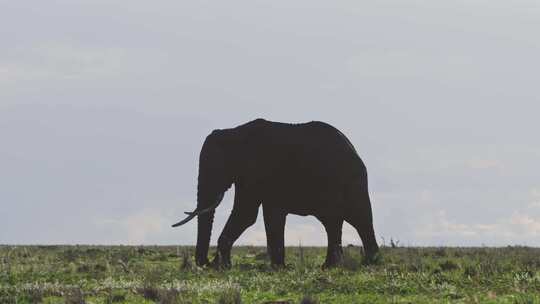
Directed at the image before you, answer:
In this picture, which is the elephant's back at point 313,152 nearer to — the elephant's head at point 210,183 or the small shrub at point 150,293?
the elephant's head at point 210,183

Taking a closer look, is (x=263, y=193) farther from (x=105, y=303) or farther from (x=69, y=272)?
(x=105, y=303)

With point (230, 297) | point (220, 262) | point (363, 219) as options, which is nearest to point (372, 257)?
point (363, 219)

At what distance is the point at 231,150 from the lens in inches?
1109

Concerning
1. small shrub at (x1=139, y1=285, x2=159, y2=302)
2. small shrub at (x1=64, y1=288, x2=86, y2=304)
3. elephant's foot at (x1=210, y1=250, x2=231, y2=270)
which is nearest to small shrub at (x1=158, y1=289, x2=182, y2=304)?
small shrub at (x1=139, y1=285, x2=159, y2=302)

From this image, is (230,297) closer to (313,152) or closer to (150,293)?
(150,293)

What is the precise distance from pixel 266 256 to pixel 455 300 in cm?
1720

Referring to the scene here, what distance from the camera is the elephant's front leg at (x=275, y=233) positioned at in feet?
89.0

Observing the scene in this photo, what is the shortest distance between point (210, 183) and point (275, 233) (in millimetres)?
2460

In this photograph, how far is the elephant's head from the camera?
28.1 meters

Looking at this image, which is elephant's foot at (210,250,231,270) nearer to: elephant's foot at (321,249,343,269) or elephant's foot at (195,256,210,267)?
elephant's foot at (195,256,210,267)

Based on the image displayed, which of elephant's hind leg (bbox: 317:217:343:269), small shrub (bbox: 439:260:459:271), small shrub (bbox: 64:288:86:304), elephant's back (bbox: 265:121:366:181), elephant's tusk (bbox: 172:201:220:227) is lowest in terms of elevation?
small shrub (bbox: 64:288:86:304)

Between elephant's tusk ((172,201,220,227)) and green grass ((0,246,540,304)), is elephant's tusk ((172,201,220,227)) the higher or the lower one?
the higher one

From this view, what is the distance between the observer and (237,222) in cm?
2870

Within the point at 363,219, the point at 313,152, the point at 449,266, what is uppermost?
the point at 313,152
